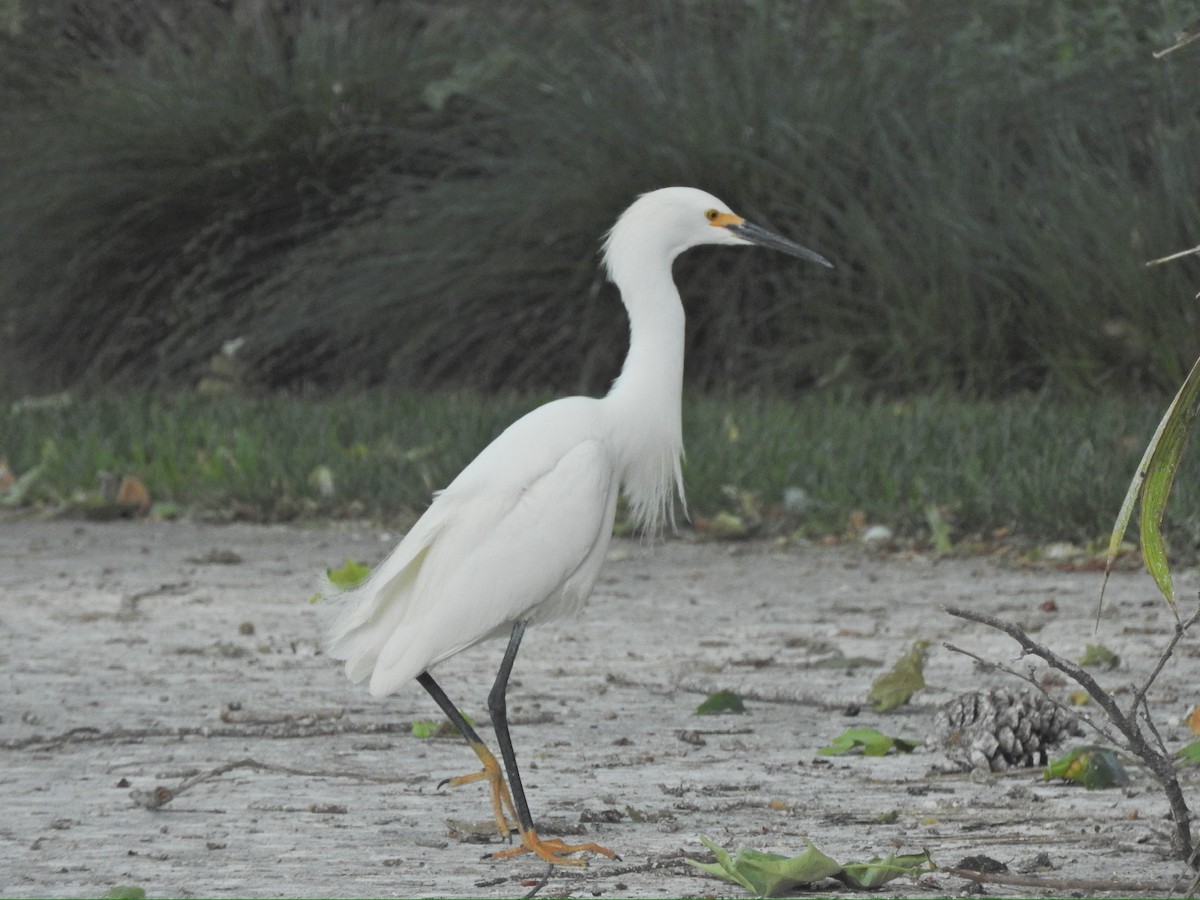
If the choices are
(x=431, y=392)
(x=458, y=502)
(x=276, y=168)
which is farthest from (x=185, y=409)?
→ (x=458, y=502)

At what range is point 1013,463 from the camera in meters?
6.22

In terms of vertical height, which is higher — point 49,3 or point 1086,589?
point 49,3

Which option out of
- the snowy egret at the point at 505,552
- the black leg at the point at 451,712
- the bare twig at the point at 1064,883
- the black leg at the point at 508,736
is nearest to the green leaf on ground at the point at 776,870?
the bare twig at the point at 1064,883

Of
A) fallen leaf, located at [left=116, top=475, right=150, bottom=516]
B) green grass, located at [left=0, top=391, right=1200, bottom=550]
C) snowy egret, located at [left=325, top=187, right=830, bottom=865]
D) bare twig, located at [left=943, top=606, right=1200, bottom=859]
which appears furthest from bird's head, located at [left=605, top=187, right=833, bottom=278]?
fallen leaf, located at [left=116, top=475, right=150, bottom=516]

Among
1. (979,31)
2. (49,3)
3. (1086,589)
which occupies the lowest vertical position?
(1086,589)

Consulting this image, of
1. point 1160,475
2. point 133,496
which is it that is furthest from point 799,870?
point 133,496

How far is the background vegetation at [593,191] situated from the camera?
8531 mm

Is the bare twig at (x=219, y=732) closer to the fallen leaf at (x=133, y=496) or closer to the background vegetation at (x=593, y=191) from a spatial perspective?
the fallen leaf at (x=133, y=496)

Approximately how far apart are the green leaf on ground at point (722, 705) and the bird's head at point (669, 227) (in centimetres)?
88

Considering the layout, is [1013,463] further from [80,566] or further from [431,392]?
[431,392]

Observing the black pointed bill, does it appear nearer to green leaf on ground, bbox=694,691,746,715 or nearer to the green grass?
green leaf on ground, bbox=694,691,746,715

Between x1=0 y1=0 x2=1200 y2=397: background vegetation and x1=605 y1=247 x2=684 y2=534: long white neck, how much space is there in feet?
16.0

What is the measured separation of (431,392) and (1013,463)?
13.1 ft

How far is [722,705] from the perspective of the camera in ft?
12.3
